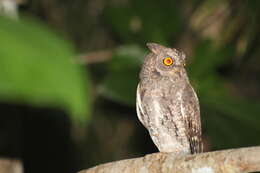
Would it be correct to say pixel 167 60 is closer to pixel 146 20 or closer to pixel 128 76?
pixel 128 76

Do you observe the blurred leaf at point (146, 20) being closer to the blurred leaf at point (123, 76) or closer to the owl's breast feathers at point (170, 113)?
the blurred leaf at point (123, 76)

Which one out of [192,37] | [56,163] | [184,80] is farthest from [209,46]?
[56,163]

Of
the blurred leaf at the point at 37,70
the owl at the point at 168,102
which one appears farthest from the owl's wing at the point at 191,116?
the blurred leaf at the point at 37,70

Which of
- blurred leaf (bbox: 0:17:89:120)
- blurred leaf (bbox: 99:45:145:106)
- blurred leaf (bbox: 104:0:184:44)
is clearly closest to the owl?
blurred leaf (bbox: 99:45:145:106)

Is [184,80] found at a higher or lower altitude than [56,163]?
higher

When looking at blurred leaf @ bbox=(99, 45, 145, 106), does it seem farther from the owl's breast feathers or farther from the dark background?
the owl's breast feathers

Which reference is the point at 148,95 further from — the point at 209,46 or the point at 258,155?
the point at 209,46

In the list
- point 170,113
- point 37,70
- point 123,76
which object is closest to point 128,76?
point 123,76
